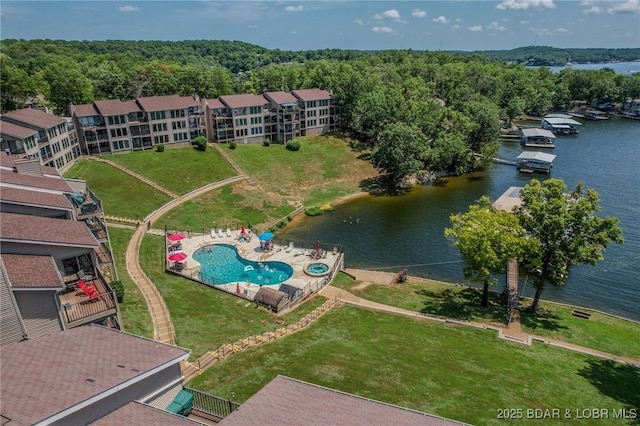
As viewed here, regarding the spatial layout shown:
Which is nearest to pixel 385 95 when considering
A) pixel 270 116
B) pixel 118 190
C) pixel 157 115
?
pixel 270 116

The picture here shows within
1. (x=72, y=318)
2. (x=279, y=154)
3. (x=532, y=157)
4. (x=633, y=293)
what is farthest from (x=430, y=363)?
Answer: (x=532, y=157)

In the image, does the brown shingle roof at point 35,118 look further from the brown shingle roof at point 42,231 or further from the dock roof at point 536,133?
the dock roof at point 536,133

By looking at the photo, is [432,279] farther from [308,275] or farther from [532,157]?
[532,157]

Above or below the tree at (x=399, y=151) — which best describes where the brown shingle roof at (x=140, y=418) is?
below

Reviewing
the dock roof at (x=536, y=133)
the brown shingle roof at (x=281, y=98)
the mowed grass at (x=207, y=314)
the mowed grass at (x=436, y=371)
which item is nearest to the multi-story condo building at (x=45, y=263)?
the mowed grass at (x=207, y=314)

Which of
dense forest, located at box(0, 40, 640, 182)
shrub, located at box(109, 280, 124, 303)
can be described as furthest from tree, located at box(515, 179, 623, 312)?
dense forest, located at box(0, 40, 640, 182)
